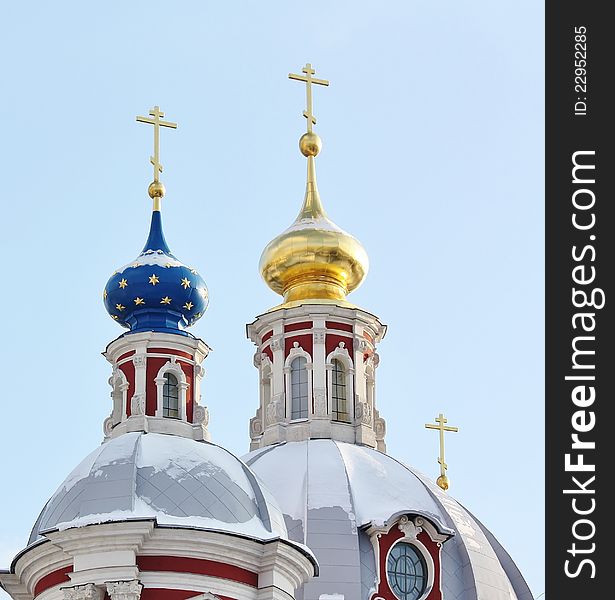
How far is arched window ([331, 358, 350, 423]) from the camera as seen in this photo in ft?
88.1

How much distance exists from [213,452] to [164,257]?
412 cm

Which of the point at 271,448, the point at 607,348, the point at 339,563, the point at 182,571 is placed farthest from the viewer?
the point at 271,448

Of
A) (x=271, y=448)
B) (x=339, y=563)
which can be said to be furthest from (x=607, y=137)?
(x=271, y=448)

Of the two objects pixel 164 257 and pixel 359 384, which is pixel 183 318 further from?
pixel 359 384

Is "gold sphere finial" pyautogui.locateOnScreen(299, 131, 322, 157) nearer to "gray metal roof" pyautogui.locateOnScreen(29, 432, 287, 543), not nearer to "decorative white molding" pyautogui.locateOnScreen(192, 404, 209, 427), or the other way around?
"decorative white molding" pyautogui.locateOnScreen(192, 404, 209, 427)

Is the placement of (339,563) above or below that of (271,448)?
below

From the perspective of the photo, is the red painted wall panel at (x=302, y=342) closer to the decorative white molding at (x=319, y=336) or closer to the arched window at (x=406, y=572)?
the decorative white molding at (x=319, y=336)

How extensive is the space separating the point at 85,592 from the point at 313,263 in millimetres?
9364

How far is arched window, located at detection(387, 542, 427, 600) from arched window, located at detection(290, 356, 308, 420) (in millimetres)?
3036

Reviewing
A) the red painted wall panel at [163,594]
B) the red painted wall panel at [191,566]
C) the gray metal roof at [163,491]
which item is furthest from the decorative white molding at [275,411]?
the red painted wall panel at [163,594]

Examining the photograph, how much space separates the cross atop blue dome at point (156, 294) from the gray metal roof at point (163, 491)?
3.48 m

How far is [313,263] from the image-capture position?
2780cm

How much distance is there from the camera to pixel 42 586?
65.7 feet

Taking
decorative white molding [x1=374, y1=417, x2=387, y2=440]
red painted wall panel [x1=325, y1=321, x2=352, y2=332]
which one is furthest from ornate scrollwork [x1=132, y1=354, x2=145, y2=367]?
decorative white molding [x1=374, y1=417, x2=387, y2=440]
